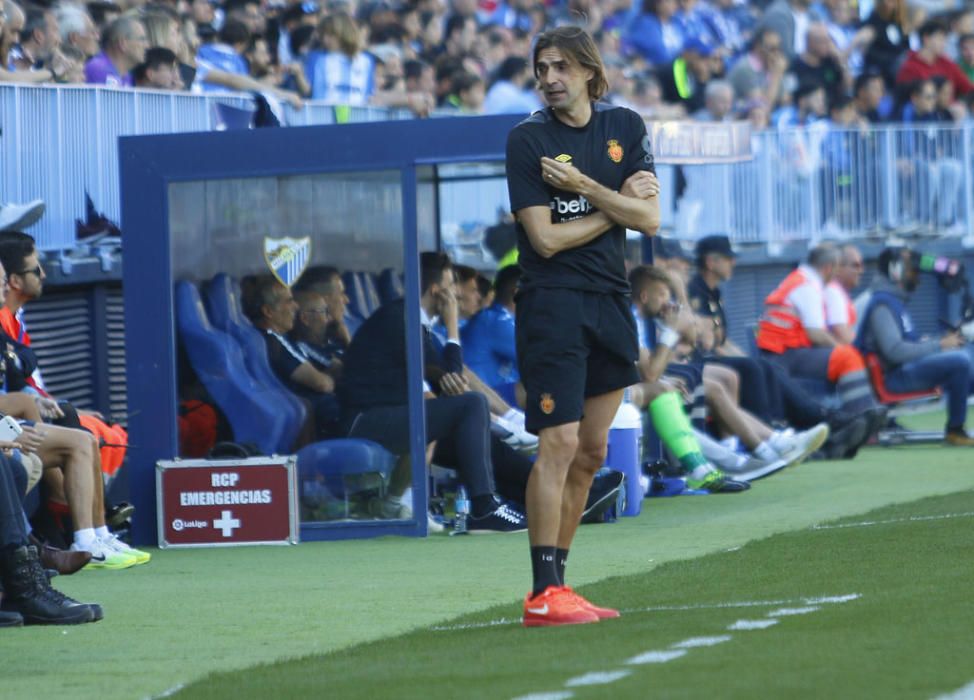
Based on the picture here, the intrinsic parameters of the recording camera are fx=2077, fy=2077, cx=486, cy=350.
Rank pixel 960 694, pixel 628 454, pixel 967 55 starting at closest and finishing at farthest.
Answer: pixel 960 694
pixel 628 454
pixel 967 55

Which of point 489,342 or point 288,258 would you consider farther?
point 489,342

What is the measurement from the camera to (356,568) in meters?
9.73

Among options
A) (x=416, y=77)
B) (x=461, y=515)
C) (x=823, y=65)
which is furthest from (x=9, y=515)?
(x=823, y=65)

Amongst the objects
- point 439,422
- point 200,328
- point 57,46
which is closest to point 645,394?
point 439,422

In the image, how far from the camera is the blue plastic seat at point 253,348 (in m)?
11.1

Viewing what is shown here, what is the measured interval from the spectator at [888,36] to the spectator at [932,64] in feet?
1.98

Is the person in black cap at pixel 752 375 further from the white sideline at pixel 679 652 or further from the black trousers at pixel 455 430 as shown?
the white sideline at pixel 679 652

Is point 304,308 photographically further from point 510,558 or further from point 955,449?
point 955,449

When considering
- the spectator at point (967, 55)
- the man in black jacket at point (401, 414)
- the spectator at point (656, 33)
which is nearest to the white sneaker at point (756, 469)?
the man in black jacket at point (401, 414)

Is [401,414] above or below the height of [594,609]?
above

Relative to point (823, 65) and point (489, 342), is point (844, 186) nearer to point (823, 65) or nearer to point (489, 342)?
point (823, 65)

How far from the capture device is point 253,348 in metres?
11.2

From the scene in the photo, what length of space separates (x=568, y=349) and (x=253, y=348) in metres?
4.29

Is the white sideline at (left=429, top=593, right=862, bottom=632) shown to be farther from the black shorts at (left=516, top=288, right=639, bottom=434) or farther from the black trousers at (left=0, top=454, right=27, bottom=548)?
the black trousers at (left=0, top=454, right=27, bottom=548)
